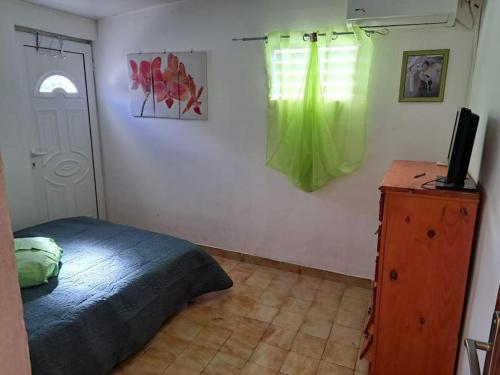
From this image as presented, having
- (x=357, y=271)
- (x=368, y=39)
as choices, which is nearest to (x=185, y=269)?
(x=357, y=271)

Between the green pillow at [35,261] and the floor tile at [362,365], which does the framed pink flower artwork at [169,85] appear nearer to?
the green pillow at [35,261]

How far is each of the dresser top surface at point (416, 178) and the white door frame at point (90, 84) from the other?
2.99 metres

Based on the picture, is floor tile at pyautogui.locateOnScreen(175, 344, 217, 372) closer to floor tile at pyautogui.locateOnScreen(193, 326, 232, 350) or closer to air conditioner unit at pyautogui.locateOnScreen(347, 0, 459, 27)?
floor tile at pyautogui.locateOnScreen(193, 326, 232, 350)

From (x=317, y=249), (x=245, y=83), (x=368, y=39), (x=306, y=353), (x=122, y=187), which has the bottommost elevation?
(x=306, y=353)

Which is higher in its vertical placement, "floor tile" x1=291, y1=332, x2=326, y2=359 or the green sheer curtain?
the green sheer curtain

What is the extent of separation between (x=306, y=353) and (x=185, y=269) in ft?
3.12

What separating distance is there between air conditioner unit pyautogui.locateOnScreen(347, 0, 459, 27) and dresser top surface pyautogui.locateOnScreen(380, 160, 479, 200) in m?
0.89

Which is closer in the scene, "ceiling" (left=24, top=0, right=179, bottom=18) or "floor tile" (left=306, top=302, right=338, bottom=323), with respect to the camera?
"floor tile" (left=306, top=302, right=338, bottom=323)

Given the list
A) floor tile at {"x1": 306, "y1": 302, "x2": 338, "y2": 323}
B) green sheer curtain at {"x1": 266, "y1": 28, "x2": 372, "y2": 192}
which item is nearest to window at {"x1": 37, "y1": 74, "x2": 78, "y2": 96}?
green sheer curtain at {"x1": 266, "y1": 28, "x2": 372, "y2": 192}

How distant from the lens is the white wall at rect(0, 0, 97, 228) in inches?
111

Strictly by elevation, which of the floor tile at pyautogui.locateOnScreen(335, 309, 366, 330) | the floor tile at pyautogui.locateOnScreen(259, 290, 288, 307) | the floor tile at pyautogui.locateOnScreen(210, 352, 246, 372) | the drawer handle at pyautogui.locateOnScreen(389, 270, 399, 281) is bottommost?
the floor tile at pyautogui.locateOnScreen(210, 352, 246, 372)

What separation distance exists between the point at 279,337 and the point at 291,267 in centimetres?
93

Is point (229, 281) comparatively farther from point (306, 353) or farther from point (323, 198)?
point (323, 198)

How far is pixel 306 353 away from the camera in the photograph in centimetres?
213
